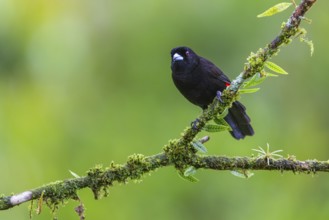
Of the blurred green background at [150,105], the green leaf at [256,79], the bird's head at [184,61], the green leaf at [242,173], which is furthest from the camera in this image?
the blurred green background at [150,105]

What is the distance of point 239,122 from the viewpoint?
529 cm

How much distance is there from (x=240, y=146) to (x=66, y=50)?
8.08ft

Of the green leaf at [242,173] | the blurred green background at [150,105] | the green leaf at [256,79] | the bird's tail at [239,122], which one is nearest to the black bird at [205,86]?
the bird's tail at [239,122]

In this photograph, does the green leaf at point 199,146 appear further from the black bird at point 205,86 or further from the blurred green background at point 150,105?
the blurred green background at point 150,105

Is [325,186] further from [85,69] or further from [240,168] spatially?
[240,168]

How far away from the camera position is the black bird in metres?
5.28

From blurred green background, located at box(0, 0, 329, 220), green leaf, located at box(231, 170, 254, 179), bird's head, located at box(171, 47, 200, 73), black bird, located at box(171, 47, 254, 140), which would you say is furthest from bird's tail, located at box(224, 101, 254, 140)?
blurred green background, located at box(0, 0, 329, 220)

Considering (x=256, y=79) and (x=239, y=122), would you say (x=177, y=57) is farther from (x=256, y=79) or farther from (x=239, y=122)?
(x=256, y=79)

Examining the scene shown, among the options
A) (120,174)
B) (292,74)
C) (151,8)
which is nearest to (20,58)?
(151,8)

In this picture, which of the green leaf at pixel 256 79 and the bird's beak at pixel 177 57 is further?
the bird's beak at pixel 177 57

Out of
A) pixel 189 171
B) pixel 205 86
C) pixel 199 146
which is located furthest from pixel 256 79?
pixel 205 86

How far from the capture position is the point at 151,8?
35.5 feet

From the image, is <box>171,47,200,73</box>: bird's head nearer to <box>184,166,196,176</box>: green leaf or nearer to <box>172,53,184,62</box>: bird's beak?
<box>172,53,184,62</box>: bird's beak

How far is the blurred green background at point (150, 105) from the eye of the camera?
902 centimetres
